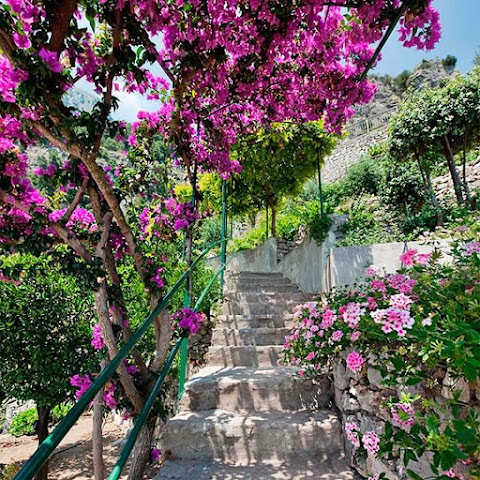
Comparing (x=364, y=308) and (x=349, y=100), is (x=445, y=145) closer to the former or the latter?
(x=349, y=100)

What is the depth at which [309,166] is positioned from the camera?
5.95 m

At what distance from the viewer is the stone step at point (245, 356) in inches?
108

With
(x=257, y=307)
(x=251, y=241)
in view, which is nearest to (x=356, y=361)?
(x=257, y=307)

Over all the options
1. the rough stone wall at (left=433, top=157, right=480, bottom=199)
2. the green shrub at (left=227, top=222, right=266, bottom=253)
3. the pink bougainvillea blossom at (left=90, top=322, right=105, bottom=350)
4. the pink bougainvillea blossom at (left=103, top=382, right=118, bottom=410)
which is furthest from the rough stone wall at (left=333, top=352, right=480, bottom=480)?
the rough stone wall at (left=433, top=157, right=480, bottom=199)

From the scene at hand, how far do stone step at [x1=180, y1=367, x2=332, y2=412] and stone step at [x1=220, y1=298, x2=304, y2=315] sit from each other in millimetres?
1544

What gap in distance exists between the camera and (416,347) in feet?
4.07

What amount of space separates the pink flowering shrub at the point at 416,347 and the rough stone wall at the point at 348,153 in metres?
14.3

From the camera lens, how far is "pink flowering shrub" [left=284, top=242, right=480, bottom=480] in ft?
2.98

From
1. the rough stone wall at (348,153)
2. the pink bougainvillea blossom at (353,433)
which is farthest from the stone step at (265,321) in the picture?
the rough stone wall at (348,153)

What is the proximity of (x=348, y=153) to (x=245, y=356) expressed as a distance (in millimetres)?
15464

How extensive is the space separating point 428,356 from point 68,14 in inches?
79.8

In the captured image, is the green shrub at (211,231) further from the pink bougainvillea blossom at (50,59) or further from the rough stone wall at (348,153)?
the pink bougainvillea blossom at (50,59)

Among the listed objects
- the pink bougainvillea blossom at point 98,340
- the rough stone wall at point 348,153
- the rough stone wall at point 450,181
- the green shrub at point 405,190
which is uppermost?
the rough stone wall at point 348,153

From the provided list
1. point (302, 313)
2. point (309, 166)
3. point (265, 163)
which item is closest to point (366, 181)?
point (309, 166)
